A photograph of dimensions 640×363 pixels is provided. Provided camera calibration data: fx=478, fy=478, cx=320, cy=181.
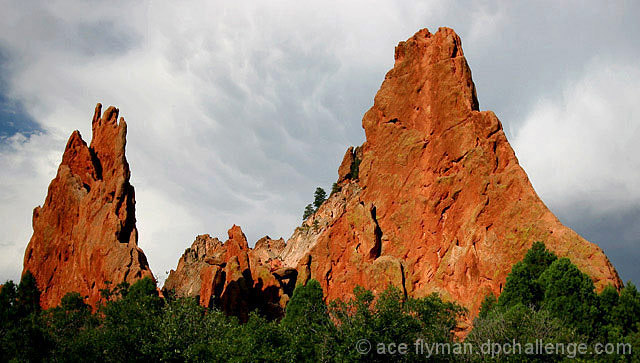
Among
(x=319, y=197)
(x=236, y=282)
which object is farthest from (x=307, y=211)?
(x=236, y=282)

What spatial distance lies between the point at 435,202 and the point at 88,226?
5025 cm

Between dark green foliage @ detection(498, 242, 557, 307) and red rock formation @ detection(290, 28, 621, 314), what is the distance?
286 centimetres

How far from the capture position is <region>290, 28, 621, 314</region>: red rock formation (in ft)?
185

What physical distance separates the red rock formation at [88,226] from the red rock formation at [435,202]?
26.2m

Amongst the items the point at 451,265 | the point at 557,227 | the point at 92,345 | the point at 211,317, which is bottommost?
the point at 92,345

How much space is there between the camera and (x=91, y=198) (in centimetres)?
7244

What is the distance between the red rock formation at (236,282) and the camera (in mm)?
69188

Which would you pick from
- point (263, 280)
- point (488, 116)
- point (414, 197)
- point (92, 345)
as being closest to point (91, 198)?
point (263, 280)

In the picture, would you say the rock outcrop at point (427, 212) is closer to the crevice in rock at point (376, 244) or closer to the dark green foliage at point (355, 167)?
the crevice in rock at point (376, 244)

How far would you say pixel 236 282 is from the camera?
69562mm

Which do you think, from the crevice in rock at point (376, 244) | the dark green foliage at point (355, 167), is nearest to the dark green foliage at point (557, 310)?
the crevice in rock at point (376, 244)

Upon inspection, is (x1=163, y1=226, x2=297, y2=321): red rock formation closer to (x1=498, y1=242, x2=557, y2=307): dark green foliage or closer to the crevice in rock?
the crevice in rock

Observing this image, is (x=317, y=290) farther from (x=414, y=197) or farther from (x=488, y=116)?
(x=488, y=116)

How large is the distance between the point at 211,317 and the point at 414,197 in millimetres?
35225
